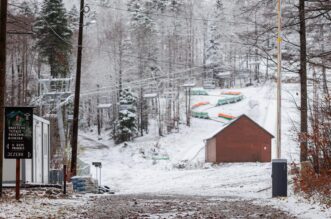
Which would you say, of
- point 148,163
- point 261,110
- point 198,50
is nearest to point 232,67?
point 198,50

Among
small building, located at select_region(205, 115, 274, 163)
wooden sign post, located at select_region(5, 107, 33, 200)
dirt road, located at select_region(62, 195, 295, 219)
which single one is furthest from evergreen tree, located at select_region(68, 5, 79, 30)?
dirt road, located at select_region(62, 195, 295, 219)

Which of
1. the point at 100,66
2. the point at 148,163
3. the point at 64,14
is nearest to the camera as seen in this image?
the point at 64,14

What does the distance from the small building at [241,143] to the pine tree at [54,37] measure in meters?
17.3

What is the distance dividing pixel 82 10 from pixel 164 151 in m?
43.9

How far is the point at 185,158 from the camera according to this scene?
65.9 m

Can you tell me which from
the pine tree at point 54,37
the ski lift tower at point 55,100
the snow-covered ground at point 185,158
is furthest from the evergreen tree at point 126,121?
the ski lift tower at point 55,100

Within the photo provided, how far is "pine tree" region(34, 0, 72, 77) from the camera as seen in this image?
53469mm

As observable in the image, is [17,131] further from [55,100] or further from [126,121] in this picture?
[126,121]

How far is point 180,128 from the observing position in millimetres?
82125

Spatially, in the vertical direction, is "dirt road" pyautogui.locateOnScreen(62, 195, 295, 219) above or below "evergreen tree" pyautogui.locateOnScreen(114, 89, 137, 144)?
below

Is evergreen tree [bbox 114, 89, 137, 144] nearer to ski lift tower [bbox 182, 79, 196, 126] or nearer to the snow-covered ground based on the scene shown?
the snow-covered ground

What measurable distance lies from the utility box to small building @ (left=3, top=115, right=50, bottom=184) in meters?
10.2

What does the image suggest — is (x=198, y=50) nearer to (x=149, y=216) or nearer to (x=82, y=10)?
(x=82, y=10)

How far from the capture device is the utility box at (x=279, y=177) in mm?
18391
